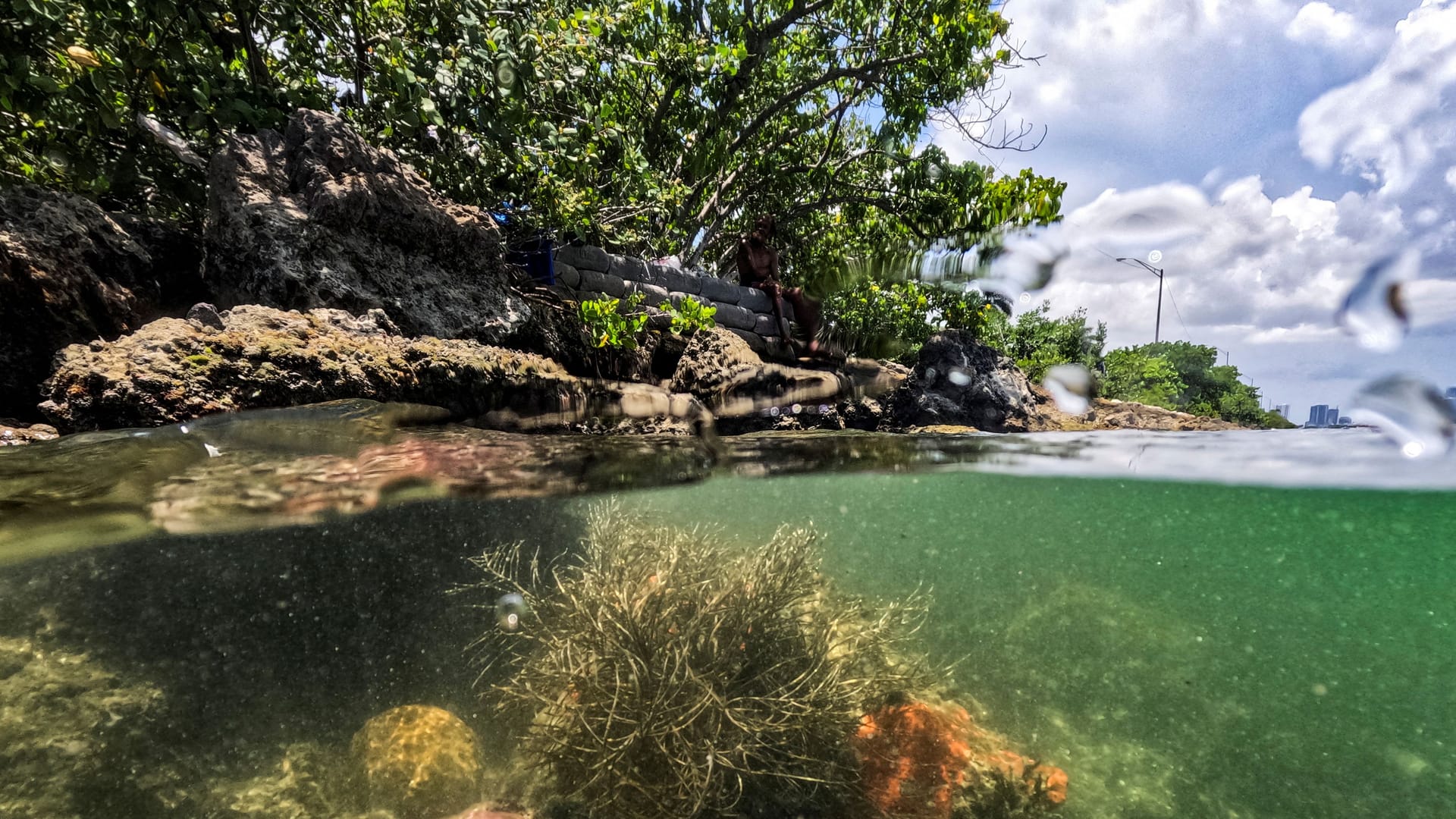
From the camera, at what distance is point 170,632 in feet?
19.3

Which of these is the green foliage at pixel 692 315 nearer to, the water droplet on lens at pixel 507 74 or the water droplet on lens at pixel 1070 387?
the water droplet on lens at pixel 507 74

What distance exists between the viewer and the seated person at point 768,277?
9844 millimetres

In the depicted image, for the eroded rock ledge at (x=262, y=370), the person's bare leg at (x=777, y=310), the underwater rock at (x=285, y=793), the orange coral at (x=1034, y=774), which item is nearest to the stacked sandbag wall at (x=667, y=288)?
the person's bare leg at (x=777, y=310)

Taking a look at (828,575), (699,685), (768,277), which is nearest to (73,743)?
(699,685)

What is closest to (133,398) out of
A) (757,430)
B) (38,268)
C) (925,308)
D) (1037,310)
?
(38,268)

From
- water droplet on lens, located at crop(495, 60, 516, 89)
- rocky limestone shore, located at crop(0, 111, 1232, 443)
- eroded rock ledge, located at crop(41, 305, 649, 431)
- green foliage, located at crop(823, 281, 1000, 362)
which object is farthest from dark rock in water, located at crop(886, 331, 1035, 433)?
water droplet on lens, located at crop(495, 60, 516, 89)

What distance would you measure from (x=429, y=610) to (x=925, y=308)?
918 cm

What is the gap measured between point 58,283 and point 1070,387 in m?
13.8

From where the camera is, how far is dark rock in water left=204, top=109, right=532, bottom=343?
413cm

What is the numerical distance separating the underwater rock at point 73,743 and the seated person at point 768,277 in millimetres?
8776

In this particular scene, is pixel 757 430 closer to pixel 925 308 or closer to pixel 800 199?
pixel 925 308

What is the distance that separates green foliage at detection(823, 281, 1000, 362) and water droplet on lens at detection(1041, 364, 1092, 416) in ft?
7.83

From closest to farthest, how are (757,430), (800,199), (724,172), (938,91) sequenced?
1. (757,430)
2. (938,91)
3. (724,172)
4. (800,199)

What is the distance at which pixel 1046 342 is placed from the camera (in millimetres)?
13617
